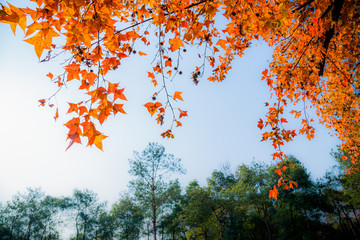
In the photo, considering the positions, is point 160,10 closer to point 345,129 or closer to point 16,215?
Answer: point 345,129

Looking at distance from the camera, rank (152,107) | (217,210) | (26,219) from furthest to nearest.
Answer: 1. (26,219)
2. (217,210)
3. (152,107)

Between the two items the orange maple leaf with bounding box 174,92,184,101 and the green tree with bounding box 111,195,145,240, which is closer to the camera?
the orange maple leaf with bounding box 174,92,184,101

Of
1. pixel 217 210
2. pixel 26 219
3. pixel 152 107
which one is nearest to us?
pixel 152 107

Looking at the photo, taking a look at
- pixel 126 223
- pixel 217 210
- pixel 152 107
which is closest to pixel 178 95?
pixel 152 107

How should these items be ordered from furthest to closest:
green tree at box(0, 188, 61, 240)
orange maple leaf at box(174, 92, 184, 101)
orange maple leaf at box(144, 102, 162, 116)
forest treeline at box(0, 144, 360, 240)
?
green tree at box(0, 188, 61, 240)
forest treeline at box(0, 144, 360, 240)
orange maple leaf at box(144, 102, 162, 116)
orange maple leaf at box(174, 92, 184, 101)

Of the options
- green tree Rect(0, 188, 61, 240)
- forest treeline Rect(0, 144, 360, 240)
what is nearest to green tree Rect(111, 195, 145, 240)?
forest treeline Rect(0, 144, 360, 240)

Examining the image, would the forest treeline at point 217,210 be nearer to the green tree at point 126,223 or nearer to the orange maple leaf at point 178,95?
the green tree at point 126,223

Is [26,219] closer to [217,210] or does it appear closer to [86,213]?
[86,213]

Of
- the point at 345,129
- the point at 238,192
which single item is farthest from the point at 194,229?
the point at 345,129

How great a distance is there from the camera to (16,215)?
30531mm

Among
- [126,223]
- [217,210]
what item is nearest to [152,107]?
[217,210]

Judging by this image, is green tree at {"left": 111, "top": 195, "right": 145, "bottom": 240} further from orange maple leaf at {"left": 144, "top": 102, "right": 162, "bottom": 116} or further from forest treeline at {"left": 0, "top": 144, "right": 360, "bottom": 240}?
orange maple leaf at {"left": 144, "top": 102, "right": 162, "bottom": 116}

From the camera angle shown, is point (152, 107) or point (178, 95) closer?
point (178, 95)

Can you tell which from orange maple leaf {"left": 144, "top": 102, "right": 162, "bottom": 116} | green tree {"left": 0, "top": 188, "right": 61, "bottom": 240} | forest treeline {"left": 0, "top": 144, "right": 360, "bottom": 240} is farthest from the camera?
green tree {"left": 0, "top": 188, "right": 61, "bottom": 240}
